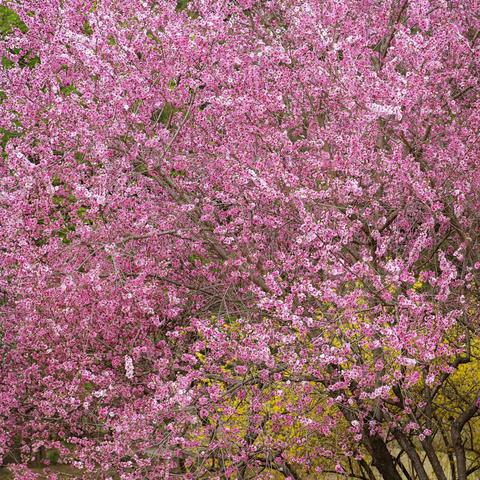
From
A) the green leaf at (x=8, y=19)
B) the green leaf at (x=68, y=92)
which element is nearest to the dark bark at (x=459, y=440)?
the green leaf at (x=68, y=92)

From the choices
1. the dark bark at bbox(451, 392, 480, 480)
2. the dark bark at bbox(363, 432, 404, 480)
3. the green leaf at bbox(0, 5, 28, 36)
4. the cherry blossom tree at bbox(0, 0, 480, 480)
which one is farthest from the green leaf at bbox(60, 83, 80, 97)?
the dark bark at bbox(451, 392, 480, 480)

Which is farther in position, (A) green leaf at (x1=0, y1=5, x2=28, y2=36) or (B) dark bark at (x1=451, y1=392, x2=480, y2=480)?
(A) green leaf at (x1=0, y1=5, x2=28, y2=36)

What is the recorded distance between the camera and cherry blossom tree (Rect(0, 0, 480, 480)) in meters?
5.67

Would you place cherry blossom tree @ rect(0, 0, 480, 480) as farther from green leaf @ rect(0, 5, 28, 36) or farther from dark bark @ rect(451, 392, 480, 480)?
green leaf @ rect(0, 5, 28, 36)

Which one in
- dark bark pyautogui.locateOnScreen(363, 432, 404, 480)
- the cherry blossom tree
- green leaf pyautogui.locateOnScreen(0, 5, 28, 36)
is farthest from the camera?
green leaf pyautogui.locateOnScreen(0, 5, 28, 36)

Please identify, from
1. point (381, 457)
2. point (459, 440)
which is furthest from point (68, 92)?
point (459, 440)

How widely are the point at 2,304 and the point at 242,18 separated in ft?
15.4

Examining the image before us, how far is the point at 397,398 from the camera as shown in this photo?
6316mm

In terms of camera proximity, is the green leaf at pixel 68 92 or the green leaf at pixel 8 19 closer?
the green leaf at pixel 68 92

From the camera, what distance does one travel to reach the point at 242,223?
21.6ft

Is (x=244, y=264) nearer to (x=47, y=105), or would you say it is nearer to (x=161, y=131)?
(x=161, y=131)

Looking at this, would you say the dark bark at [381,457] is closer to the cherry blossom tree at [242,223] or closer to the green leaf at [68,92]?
the cherry blossom tree at [242,223]

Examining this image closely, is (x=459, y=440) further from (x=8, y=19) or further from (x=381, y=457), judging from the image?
(x=8, y=19)

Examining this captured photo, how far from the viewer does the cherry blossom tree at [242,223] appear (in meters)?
5.67
